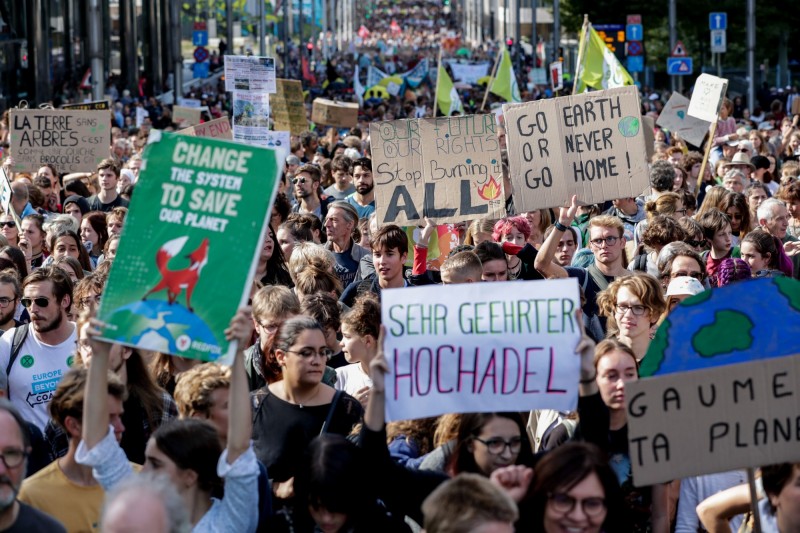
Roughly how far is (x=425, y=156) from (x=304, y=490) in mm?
5462

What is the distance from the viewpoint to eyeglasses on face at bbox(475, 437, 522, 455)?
16.2 feet

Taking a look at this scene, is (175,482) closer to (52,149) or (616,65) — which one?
(52,149)

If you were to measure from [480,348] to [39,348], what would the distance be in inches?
111

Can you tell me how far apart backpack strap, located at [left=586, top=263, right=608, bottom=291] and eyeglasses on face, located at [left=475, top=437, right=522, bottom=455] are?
3.59m

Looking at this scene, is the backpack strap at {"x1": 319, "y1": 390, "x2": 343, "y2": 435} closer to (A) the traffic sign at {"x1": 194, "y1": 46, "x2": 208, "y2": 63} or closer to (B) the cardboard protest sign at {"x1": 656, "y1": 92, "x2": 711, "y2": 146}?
(B) the cardboard protest sign at {"x1": 656, "y1": 92, "x2": 711, "y2": 146}

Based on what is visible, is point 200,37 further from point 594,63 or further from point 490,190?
point 490,190

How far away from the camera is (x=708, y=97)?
15.0 m

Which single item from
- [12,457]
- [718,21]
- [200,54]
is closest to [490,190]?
[12,457]

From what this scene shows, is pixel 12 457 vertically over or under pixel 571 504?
over

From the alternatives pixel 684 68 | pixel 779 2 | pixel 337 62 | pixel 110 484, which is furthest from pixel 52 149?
pixel 337 62

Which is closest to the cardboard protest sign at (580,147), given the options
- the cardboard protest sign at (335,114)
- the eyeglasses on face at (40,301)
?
the eyeglasses on face at (40,301)

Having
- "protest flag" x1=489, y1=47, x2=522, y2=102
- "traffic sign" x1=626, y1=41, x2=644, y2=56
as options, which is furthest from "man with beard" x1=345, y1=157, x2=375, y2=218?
"traffic sign" x1=626, y1=41, x2=644, y2=56

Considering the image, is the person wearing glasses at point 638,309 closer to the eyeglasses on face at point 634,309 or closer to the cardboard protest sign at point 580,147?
the eyeglasses on face at point 634,309

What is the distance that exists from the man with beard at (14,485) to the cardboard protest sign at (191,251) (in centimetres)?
42
